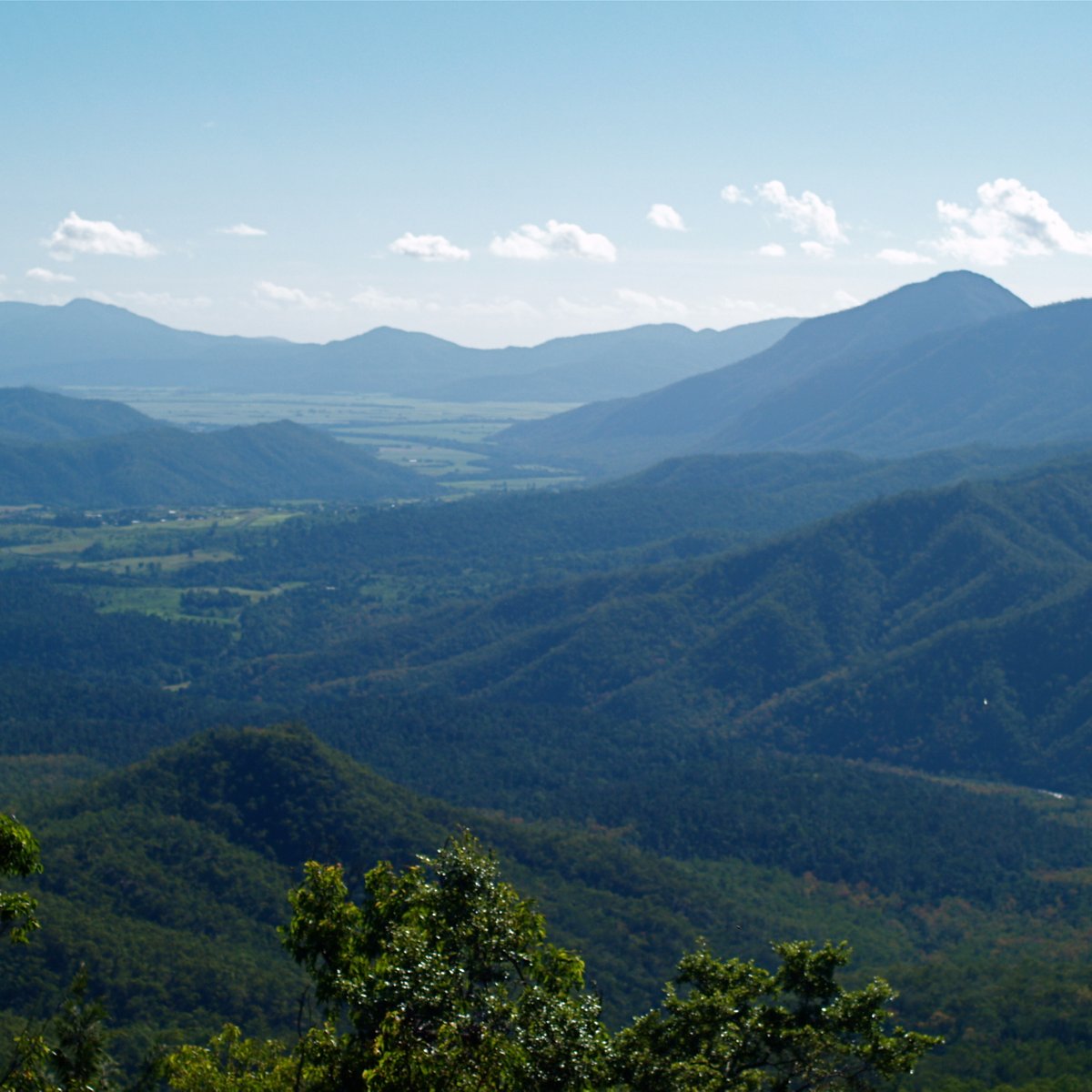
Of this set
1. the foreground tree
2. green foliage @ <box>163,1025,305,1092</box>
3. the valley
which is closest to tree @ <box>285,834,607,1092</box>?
the foreground tree

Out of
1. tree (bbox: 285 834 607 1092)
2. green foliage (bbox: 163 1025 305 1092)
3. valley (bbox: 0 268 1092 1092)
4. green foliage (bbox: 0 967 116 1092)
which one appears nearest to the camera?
tree (bbox: 285 834 607 1092)

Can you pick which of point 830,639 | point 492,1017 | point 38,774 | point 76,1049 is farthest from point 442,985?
point 830,639

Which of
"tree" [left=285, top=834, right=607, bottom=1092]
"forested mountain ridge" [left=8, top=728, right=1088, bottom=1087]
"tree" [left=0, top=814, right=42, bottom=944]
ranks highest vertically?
"tree" [left=0, top=814, right=42, bottom=944]

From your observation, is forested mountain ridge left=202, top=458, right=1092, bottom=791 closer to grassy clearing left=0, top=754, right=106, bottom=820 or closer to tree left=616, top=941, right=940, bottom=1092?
grassy clearing left=0, top=754, right=106, bottom=820

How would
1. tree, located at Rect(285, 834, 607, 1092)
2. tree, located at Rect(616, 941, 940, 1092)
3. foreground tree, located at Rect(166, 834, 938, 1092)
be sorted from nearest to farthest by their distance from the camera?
1. tree, located at Rect(285, 834, 607, 1092)
2. foreground tree, located at Rect(166, 834, 938, 1092)
3. tree, located at Rect(616, 941, 940, 1092)

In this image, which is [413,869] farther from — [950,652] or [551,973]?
[950,652]

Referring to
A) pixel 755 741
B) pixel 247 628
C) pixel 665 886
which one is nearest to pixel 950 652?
pixel 755 741

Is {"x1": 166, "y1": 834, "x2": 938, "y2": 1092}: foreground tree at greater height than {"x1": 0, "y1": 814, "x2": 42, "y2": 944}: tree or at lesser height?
lesser

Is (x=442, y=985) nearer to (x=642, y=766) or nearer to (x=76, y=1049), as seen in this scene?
(x=76, y=1049)
